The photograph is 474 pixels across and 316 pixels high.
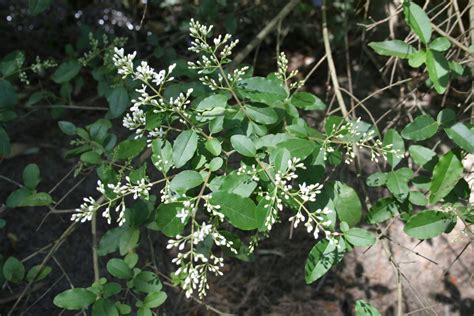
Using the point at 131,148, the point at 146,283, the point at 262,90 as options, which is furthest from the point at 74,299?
the point at 262,90

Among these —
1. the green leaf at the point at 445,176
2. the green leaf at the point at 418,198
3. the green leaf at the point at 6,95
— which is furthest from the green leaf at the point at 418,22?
the green leaf at the point at 6,95

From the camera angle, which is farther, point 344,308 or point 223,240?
point 344,308

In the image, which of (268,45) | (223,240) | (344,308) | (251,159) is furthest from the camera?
(268,45)

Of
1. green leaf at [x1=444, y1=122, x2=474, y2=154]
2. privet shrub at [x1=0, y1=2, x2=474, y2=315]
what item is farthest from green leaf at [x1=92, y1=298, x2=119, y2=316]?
green leaf at [x1=444, y1=122, x2=474, y2=154]

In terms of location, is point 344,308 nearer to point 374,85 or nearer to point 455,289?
point 455,289

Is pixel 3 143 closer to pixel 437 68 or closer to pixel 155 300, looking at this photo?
pixel 155 300

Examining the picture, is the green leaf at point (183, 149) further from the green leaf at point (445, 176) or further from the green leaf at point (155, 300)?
the green leaf at point (445, 176)

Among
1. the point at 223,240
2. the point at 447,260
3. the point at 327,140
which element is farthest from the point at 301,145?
the point at 447,260
